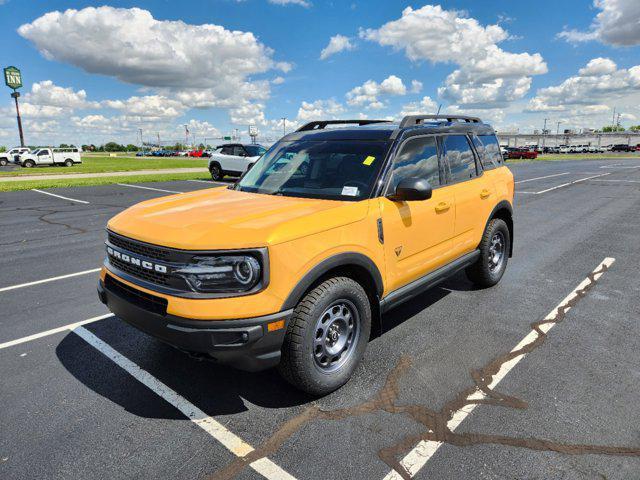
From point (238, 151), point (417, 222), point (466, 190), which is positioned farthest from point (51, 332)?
point (238, 151)

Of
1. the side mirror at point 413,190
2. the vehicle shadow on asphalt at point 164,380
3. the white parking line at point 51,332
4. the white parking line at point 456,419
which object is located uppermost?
the side mirror at point 413,190

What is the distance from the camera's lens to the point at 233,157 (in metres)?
20.5

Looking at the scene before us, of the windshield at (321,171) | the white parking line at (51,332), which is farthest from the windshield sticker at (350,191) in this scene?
the white parking line at (51,332)

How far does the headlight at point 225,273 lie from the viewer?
254 cm

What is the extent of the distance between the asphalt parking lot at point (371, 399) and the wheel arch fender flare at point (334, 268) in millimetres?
804

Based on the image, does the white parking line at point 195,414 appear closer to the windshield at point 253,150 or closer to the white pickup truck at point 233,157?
the white pickup truck at point 233,157

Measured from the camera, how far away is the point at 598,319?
4391mm

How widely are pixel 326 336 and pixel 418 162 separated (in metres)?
1.82

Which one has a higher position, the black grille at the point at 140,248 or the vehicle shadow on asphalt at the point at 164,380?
the black grille at the point at 140,248

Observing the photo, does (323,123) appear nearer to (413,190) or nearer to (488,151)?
(413,190)

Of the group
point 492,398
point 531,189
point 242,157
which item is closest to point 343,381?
point 492,398

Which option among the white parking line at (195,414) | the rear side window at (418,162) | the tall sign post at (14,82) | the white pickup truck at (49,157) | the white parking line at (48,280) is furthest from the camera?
the tall sign post at (14,82)

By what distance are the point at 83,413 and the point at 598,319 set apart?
15.7 feet

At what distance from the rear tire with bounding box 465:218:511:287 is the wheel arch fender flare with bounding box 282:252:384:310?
7.17 ft
